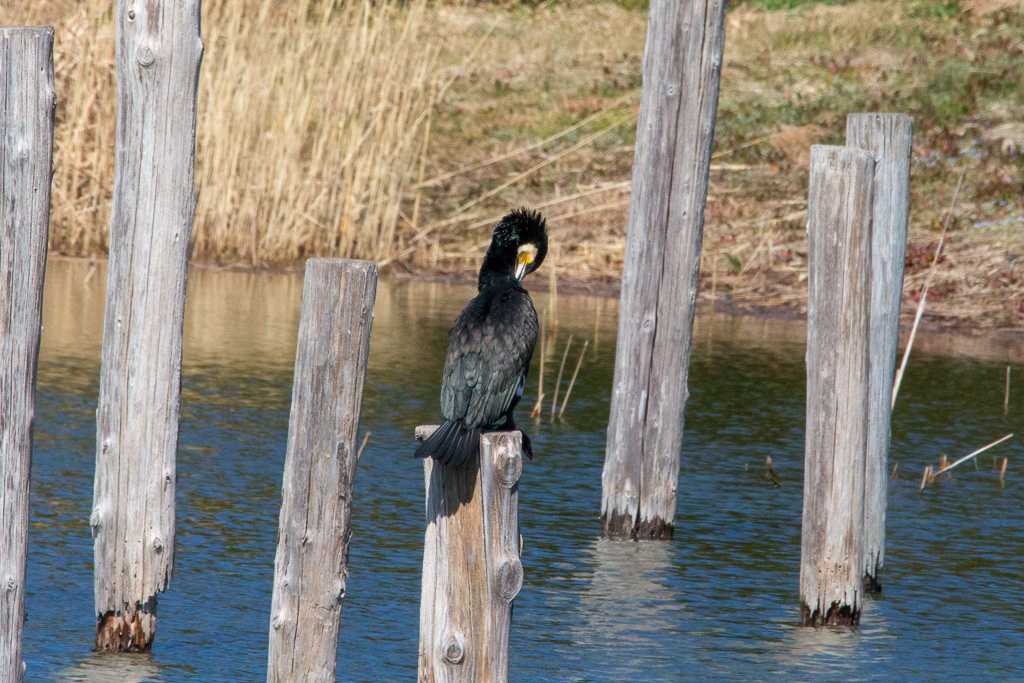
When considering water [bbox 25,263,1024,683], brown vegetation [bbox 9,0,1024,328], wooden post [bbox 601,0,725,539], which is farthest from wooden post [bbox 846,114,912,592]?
brown vegetation [bbox 9,0,1024,328]

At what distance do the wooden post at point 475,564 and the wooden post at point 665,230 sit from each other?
2.97m

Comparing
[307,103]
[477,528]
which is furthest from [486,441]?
[307,103]

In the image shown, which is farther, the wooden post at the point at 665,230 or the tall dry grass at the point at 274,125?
the tall dry grass at the point at 274,125

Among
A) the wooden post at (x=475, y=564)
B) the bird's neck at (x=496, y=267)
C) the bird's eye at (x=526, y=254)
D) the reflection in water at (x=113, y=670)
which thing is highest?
the bird's eye at (x=526, y=254)

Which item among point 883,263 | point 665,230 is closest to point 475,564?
point 883,263

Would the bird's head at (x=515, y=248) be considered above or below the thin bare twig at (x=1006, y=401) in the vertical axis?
above

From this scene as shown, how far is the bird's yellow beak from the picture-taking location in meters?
6.88

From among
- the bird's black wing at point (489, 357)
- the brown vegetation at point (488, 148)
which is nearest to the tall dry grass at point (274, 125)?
the brown vegetation at point (488, 148)

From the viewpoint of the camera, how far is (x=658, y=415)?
8.50m

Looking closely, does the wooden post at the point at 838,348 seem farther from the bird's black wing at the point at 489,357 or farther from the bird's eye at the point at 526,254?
the bird's black wing at the point at 489,357

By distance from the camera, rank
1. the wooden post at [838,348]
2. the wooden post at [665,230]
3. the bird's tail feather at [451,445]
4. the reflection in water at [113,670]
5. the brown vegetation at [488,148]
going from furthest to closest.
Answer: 1. the brown vegetation at [488,148]
2. the wooden post at [665,230]
3. the wooden post at [838,348]
4. the reflection in water at [113,670]
5. the bird's tail feather at [451,445]

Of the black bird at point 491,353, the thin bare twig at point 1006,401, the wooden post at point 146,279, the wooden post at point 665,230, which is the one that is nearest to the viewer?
the black bird at point 491,353

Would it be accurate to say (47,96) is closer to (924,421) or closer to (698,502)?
(698,502)

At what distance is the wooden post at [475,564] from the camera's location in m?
5.47
